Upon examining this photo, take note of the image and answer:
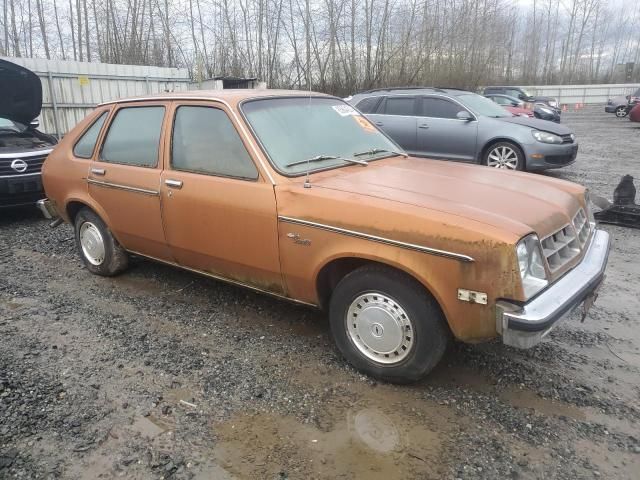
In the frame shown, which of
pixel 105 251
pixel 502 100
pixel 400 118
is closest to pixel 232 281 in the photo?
pixel 105 251

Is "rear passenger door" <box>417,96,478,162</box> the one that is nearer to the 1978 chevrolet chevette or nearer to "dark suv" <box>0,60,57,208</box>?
the 1978 chevrolet chevette

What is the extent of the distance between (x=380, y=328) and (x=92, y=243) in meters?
3.20

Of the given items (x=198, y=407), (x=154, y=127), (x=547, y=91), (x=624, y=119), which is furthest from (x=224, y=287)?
(x=547, y=91)

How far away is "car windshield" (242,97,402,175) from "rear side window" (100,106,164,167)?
93cm

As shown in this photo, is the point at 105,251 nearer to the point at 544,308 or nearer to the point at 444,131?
the point at 544,308

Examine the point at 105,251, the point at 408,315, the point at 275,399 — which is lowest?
the point at 275,399

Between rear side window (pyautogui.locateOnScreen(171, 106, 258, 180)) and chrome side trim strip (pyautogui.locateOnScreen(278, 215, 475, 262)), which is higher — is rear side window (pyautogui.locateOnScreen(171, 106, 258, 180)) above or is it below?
above

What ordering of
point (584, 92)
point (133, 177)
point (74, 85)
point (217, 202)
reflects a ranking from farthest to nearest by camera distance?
point (584, 92) < point (74, 85) < point (133, 177) < point (217, 202)

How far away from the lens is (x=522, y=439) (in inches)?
104

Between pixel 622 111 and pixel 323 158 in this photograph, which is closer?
pixel 323 158

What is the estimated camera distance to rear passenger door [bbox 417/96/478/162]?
946cm

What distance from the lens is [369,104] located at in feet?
35.2

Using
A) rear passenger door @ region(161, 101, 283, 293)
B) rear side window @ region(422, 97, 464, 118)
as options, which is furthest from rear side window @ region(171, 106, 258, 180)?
rear side window @ region(422, 97, 464, 118)

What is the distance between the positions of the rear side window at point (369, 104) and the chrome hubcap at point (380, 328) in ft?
26.9
